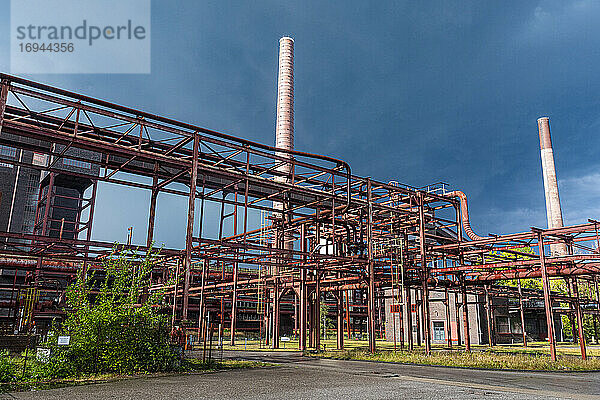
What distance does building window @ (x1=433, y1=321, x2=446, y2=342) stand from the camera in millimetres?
43781

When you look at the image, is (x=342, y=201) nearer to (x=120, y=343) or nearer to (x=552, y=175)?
(x=120, y=343)

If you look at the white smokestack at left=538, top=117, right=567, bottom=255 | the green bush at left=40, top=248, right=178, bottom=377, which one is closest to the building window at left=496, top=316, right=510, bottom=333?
the white smokestack at left=538, top=117, right=567, bottom=255

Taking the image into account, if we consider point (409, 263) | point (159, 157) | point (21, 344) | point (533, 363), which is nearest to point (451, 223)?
point (409, 263)

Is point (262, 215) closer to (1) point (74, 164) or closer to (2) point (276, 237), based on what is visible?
(2) point (276, 237)

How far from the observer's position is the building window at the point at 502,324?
148ft

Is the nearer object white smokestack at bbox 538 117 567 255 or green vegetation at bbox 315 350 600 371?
green vegetation at bbox 315 350 600 371

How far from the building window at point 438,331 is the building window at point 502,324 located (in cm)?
604

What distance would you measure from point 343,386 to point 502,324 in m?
40.2

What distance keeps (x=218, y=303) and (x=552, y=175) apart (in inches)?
1798

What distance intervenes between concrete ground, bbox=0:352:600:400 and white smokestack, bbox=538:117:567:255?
1802 inches

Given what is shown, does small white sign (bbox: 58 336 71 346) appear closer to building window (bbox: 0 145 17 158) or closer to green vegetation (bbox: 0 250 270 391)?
green vegetation (bbox: 0 250 270 391)

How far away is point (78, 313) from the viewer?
13.3 meters

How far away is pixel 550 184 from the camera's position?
190 feet

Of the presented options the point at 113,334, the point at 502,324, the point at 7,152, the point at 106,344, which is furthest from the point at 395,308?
the point at 7,152
